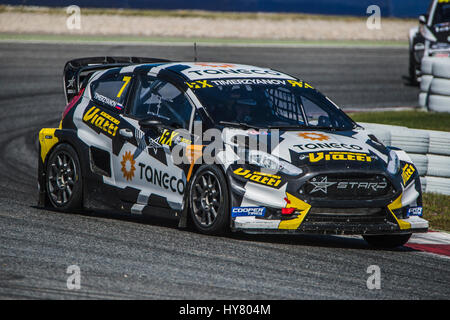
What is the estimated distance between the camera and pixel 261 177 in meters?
7.39

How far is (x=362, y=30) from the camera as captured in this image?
98.1ft

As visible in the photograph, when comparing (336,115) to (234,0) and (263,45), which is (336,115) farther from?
(234,0)

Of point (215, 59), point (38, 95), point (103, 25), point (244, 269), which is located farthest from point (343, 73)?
point (244, 269)

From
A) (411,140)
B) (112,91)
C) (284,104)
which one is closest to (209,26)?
(411,140)

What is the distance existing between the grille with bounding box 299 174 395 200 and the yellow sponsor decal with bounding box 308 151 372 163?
15 cm

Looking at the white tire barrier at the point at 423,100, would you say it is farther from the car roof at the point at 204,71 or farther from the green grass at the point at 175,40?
the green grass at the point at 175,40

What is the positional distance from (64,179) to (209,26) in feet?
65.3

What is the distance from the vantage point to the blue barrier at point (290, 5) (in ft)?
94.6

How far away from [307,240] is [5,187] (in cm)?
443

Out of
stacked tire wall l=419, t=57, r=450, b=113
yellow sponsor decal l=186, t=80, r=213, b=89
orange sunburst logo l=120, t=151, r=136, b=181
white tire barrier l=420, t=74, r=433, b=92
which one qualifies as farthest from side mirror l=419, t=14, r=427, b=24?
orange sunburst logo l=120, t=151, r=136, b=181

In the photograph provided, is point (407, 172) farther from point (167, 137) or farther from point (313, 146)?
point (167, 137)

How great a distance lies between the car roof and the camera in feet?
28.3

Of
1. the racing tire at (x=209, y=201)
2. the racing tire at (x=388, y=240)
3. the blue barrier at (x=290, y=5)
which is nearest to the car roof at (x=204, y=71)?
the racing tire at (x=209, y=201)

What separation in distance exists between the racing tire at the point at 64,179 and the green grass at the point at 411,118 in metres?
6.01
